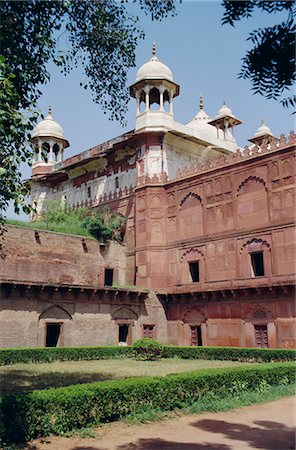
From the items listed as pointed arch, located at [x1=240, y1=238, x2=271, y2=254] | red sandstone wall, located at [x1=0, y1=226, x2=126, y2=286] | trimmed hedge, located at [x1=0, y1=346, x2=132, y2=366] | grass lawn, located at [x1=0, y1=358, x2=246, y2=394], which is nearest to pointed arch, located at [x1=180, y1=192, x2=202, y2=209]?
pointed arch, located at [x1=240, y1=238, x2=271, y2=254]

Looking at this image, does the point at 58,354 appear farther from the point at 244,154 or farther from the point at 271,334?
the point at 244,154

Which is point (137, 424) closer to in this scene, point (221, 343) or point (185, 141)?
point (221, 343)

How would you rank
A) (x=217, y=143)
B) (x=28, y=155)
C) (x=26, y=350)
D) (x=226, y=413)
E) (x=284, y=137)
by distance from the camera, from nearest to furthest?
(x=28, y=155)
(x=226, y=413)
(x=26, y=350)
(x=284, y=137)
(x=217, y=143)

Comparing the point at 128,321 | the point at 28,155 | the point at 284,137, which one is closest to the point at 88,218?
the point at 128,321

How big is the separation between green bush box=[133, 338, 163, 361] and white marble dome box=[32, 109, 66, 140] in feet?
56.7

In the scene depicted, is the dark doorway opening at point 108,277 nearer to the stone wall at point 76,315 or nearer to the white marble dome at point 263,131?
the stone wall at point 76,315

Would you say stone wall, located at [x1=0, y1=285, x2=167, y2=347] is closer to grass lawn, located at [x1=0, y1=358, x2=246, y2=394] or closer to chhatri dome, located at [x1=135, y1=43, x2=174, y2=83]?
grass lawn, located at [x1=0, y1=358, x2=246, y2=394]

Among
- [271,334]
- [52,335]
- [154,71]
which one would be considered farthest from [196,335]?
[154,71]

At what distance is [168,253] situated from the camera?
24891 millimetres

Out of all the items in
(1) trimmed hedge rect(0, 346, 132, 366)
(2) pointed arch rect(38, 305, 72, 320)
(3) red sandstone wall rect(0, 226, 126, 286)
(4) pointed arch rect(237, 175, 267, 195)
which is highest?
(4) pointed arch rect(237, 175, 267, 195)

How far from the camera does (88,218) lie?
26.5 meters

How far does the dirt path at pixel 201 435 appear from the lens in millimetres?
6898

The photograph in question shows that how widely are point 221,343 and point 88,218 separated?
9.95 meters

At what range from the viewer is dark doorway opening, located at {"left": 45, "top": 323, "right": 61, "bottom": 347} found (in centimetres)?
2145
